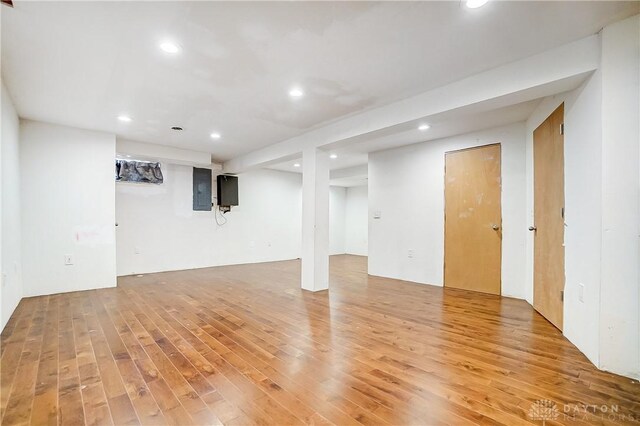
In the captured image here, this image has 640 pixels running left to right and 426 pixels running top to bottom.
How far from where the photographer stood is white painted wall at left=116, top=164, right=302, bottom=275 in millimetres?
5672

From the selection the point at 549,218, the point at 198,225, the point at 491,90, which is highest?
the point at 491,90

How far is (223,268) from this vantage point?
6.45m

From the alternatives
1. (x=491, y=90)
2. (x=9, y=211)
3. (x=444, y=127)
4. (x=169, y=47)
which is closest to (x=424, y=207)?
(x=444, y=127)

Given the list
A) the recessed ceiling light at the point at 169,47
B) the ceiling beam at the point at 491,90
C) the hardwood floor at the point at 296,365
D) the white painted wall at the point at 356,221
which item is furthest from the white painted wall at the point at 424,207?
the recessed ceiling light at the point at 169,47

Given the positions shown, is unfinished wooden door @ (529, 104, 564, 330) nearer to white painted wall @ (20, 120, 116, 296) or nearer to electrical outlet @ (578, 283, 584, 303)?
electrical outlet @ (578, 283, 584, 303)

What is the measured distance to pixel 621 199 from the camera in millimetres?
1999

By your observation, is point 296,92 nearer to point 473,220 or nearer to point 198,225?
point 473,220

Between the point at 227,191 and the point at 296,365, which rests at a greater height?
the point at 227,191

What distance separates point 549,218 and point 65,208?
6.32m

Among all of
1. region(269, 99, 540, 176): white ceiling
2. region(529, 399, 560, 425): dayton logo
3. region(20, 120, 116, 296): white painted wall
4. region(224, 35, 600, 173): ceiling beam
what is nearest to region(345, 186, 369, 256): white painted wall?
region(269, 99, 540, 176): white ceiling

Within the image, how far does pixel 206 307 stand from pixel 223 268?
296 centimetres

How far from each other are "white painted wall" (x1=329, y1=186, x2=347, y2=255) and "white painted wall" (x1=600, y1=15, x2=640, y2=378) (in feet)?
24.5

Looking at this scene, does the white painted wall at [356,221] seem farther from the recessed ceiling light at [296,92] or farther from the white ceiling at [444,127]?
the recessed ceiling light at [296,92]

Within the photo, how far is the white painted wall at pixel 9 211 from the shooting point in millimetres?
2936
